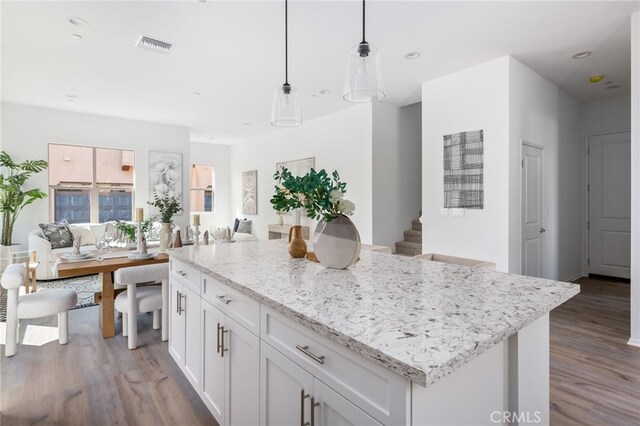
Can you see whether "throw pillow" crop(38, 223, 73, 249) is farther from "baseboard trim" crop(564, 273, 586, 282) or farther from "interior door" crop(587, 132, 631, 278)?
"interior door" crop(587, 132, 631, 278)

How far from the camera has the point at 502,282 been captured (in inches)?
54.6

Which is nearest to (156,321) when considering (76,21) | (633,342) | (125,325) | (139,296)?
(125,325)

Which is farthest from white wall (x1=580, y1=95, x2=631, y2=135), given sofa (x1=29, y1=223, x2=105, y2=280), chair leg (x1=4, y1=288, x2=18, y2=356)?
sofa (x1=29, y1=223, x2=105, y2=280)

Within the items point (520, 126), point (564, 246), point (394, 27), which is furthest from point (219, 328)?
point (564, 246)

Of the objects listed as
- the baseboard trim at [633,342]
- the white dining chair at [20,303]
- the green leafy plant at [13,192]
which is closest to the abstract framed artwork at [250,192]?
the green leafy plant at [13,192]

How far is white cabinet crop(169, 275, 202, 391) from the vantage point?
6.47 ft

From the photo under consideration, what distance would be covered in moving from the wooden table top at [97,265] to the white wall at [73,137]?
3735 millimetres

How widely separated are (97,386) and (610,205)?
23.0 feet

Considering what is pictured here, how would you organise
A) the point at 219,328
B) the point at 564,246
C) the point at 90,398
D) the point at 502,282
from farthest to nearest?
the point at 564,246 → the point at 90,398 → the point at 219,328 → the point at 502,282

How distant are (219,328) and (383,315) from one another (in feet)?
3.19

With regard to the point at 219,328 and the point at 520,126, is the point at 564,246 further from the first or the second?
the point at 219,328

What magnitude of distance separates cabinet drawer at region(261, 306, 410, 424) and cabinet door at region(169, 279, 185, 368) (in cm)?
132

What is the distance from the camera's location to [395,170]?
5.67 meters

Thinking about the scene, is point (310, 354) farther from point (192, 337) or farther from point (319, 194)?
point (192, 337)
